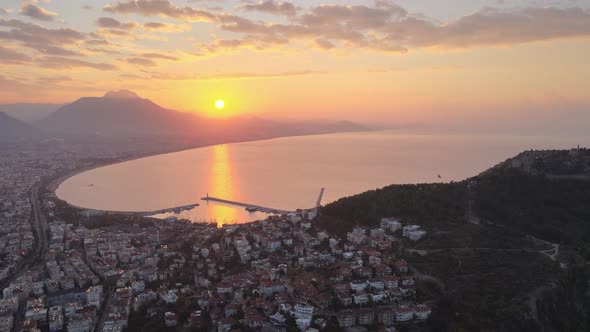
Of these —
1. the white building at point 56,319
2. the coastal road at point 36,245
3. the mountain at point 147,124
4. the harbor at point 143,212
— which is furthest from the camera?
the mountain at point 147,124

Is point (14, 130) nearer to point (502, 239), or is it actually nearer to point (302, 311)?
point (302, 311)

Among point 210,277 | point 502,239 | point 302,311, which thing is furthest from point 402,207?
point 302,311

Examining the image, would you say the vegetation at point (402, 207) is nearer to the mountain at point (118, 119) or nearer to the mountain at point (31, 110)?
the mountain at point (118, 119)

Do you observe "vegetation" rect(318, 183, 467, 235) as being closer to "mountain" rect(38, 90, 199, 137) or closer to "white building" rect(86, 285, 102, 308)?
"white building" rect(86, 285, 102, 308)

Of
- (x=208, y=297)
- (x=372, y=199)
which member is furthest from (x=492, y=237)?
(x=208, y=297)

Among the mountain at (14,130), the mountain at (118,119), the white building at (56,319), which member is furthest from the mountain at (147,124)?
the white building at (56,319)

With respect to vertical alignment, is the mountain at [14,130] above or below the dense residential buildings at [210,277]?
above

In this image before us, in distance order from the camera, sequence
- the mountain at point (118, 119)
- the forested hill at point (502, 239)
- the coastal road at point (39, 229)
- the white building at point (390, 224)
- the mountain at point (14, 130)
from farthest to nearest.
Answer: the mountain at point (118, 119) < the mountain at point (14, 130) < the coastal road at point (39, 229) < the white building at point (390, 224) < the forested hill at point (502, 239)

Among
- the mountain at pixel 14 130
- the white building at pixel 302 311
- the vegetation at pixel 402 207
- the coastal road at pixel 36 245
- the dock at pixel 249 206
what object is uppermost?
the mountain at pixel 14 130
